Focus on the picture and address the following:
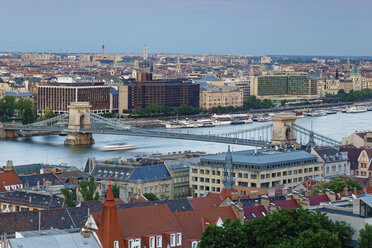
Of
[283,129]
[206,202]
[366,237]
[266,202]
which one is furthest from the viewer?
[283,129]

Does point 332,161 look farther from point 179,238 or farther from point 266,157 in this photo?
point 179,238

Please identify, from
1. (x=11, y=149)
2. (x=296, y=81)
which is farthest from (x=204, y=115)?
(x=11, y=149)

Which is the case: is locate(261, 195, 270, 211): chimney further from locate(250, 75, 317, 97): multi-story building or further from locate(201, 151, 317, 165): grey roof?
locate(250, 75, 317, 97): multi-story building

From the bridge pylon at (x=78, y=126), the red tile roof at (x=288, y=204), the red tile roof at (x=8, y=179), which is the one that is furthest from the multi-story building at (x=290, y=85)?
the red tile roof at (x=288, y=204)

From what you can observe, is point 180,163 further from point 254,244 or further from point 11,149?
point 11,149

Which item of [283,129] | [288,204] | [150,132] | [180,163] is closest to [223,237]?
[288,204]

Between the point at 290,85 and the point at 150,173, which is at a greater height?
the point at 290,85

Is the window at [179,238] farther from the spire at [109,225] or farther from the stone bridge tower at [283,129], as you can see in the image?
the stone bridge tower at [283,129]
